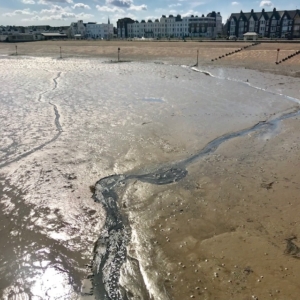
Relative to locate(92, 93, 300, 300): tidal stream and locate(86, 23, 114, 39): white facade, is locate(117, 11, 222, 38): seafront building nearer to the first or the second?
locate(86, 23, 114, 39): white facade

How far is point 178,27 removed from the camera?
160m

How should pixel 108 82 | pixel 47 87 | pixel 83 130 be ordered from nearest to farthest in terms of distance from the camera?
pixel 83 130, pixel 47 87, pixel 108 82

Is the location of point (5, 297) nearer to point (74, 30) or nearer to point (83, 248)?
point (83, 248)

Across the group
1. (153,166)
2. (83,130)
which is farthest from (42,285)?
(83,130)

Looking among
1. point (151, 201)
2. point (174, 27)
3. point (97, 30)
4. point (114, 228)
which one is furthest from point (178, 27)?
point (114, 228)

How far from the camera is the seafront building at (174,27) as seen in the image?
148 m

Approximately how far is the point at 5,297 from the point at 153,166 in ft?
14.2

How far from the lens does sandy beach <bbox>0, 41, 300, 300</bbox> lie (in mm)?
4047

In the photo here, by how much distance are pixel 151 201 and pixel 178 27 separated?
16703 cm

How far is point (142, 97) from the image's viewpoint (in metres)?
15.2

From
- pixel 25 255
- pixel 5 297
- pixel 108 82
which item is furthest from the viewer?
pixel 108 82

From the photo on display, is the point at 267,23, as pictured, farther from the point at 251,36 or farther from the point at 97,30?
the point at 97,30

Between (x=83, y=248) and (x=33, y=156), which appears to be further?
(x=33, y=156)

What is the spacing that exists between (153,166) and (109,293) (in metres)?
3.90
